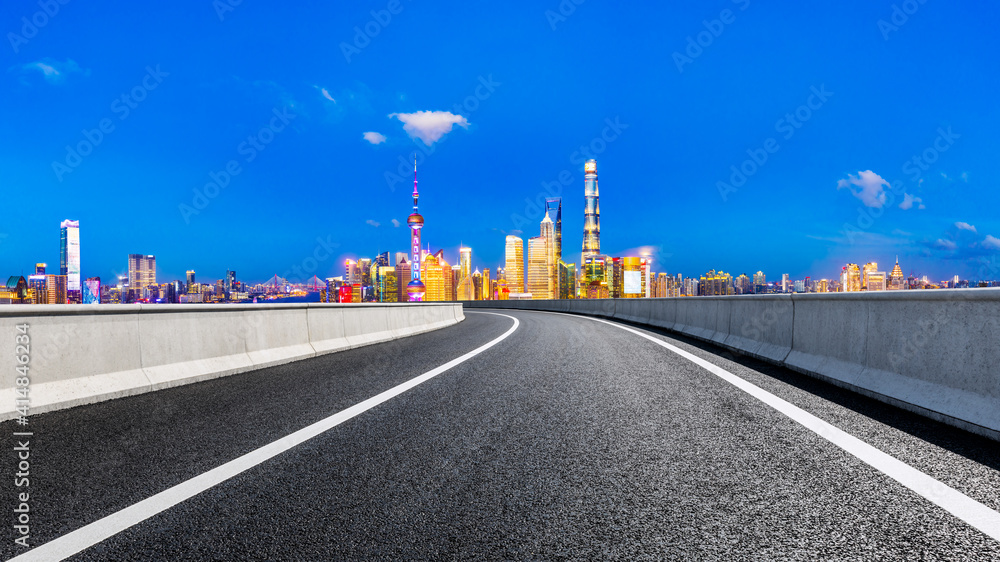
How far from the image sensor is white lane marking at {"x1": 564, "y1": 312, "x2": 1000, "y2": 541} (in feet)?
9.25

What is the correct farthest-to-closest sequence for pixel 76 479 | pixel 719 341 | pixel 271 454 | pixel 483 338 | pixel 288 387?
pixel 483 338 < pixel 719 341 < pixel 288 387 < pixel 271 454 < pixel 76 479

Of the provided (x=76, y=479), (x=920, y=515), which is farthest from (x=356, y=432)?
(x=920, y=515)

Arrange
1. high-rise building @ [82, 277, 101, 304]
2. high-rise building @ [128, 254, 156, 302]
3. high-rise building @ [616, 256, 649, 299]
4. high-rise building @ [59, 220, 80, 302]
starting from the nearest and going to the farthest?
high-rise building @ [82, 277, 101, 304]
high-rise building @ [59, 220, 80, 302]
high-rise building @ [128, 254, 156, 302]
high-rise building @ [616, 256, 649, 299]

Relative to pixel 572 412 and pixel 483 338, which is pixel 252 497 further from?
pixel 483 338

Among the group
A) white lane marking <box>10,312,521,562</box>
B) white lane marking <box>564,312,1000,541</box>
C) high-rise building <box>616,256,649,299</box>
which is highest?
high-rise building <box>616,256,649,299</box>

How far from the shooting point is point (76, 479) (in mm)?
3494

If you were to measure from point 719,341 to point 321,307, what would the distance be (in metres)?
8.10

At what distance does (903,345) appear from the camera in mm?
5680

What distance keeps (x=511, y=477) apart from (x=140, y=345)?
542cm

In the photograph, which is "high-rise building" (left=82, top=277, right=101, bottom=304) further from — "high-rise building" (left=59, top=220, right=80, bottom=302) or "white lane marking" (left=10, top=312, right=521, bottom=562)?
"white lane marking" (left=10, top=312, right=521, bottom=562)

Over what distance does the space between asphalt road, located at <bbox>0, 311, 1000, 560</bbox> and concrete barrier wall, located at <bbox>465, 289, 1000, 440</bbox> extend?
11.7 inches

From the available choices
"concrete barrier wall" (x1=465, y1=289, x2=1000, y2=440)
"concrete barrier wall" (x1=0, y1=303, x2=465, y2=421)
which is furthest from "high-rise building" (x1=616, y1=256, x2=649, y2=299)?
"concrete barrier wall" (x1=0, y1=303, x2=465, y2=421)

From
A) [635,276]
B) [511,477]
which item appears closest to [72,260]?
[511,477]

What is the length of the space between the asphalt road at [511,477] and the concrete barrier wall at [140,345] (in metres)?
0.37
